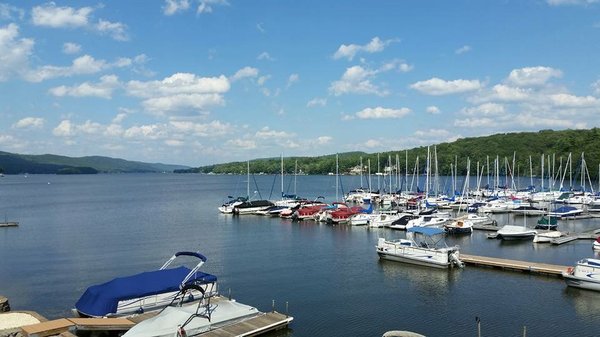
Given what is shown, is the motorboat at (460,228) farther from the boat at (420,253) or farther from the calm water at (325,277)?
the boat at (420,253)

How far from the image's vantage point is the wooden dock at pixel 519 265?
38.5 metres

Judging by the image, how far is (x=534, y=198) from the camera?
320 ft

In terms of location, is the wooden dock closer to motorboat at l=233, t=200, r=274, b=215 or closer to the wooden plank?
the wooden plank

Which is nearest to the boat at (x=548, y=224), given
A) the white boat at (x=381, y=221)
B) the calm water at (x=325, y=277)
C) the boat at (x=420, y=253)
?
the calm water at (x=325, y=277)

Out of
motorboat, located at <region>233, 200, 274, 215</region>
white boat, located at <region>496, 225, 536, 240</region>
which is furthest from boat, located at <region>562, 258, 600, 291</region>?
motorboat, located at <region>233, 200, 274, 215</region>

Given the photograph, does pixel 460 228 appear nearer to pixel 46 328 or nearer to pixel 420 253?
pixel 420 253

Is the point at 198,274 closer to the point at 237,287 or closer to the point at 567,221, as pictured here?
the point at 237,287

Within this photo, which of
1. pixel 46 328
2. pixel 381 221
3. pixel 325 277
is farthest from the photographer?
pixel 381 221

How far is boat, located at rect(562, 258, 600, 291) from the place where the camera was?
3381 centimetres

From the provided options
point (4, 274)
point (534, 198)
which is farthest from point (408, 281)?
point (534, 198)

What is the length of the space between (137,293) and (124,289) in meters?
0.80

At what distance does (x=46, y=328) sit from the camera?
23.7m

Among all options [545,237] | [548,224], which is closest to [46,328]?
[545,237]

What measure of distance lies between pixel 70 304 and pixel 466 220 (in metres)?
47.6
